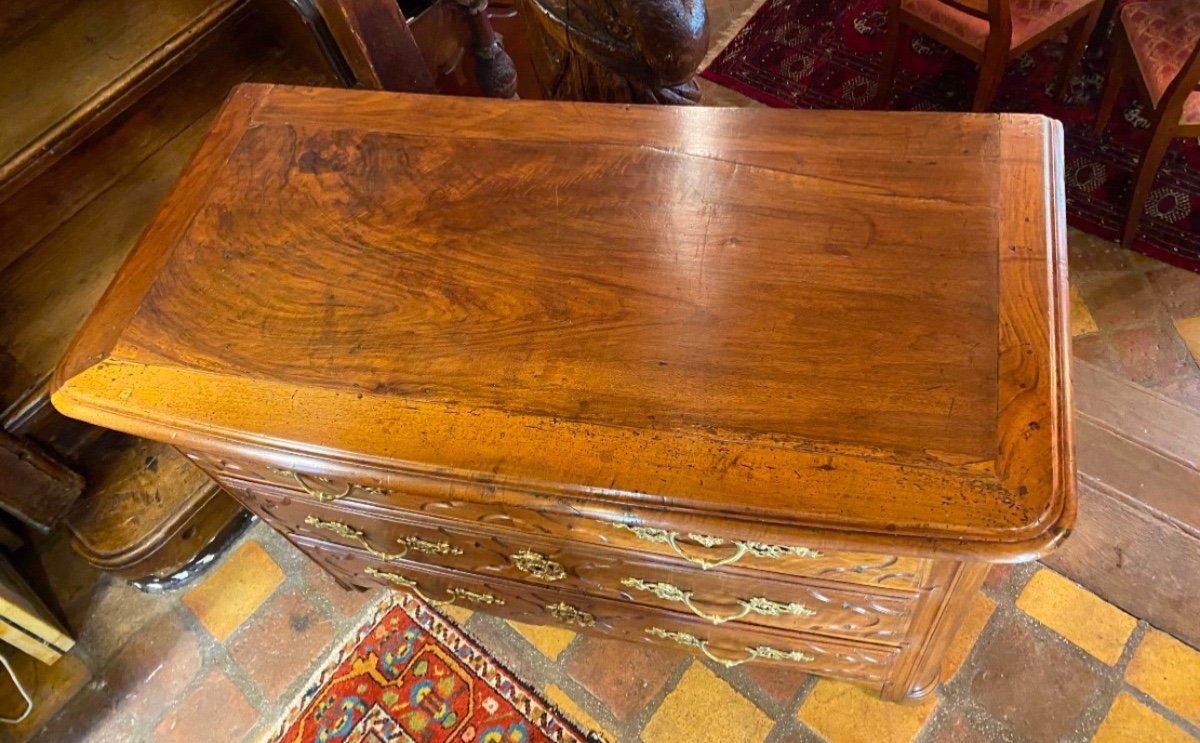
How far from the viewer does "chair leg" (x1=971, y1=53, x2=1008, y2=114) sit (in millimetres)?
1925

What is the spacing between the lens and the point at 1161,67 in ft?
5.71

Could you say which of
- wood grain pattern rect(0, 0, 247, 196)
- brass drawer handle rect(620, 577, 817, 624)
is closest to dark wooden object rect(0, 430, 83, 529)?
wood grain pattern rect(0, 0, 247, 196)

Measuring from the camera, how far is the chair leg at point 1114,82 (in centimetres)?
190

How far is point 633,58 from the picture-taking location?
102 centimetres

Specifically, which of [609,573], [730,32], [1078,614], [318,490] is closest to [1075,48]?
[730,32]

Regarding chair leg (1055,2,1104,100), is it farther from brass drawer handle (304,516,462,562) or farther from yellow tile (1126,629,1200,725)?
brass drawer handle (304,516,462,562)

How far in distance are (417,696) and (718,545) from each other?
0.92 meters

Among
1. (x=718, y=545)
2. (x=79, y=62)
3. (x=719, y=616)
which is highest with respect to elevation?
(x=79, y=62)

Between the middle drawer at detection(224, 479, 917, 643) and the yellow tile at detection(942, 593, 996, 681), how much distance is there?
0.45 m

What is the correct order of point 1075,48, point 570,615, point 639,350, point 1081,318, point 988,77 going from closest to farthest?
1. point 639,350
2. point 570,615
3. point 1081,318
4. point 988,77
5. point 1075,48

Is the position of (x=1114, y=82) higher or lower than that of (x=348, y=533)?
lower

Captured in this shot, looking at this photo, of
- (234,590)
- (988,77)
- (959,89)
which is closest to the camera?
(234,590)

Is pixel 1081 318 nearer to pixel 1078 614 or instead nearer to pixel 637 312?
pixel 1078 614

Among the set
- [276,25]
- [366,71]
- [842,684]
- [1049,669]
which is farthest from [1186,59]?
[276,25]
